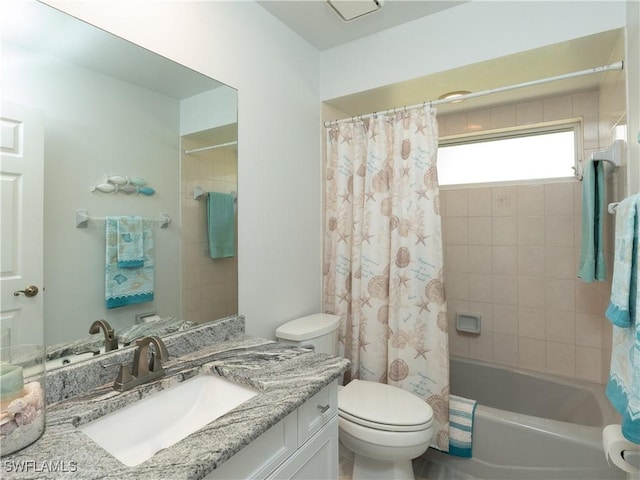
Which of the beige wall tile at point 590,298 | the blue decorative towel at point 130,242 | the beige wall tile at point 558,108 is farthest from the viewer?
the beige wall tile at point 558,108

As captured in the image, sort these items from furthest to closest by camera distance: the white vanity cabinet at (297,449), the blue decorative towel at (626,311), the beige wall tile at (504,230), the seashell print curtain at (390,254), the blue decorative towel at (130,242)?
the beige wall tile at (504,230), the seashell print curtain at (390,254), the blue decorative towel at (130,242), the blue decorative towel at (626,311), the white vanity cabinet at (297,449)

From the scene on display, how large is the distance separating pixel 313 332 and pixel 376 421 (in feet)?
1.64

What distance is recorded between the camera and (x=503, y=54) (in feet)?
5.16

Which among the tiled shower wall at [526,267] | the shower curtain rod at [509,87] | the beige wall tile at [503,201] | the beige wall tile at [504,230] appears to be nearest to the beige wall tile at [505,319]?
the tiled shower wall at [526,267]

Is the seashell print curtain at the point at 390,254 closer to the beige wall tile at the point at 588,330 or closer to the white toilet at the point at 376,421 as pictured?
the white toilet at the point at 376,421

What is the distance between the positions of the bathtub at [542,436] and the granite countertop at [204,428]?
3.55 feet

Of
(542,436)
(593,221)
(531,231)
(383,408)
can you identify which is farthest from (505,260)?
(383,408)

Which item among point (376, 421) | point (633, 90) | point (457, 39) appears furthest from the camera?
point (457, 39)

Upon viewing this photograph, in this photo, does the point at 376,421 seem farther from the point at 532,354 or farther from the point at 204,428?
the point at 532,354

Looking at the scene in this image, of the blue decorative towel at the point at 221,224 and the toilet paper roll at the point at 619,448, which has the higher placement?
the blue decorative towel at the point at 221,224

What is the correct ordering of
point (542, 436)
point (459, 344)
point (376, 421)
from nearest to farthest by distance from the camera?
point (376, 421)
point (542, 436)
point (459, 344)

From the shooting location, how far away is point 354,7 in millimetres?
1577

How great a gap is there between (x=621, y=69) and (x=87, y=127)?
2.09 metres

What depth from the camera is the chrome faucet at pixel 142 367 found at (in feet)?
3.26
